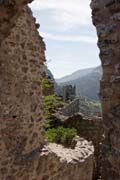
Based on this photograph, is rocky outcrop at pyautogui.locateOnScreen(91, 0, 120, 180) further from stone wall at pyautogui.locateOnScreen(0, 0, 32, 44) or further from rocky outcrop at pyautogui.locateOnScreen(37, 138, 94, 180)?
rocky outcrop at pyautogui.locateOnScreen(37, 138, 94, 180)

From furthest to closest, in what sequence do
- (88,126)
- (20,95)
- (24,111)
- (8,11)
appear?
1. (88,126)
2. (24,111)
3. (20,95)
4. (8,11)

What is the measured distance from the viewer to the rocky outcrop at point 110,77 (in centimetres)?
498

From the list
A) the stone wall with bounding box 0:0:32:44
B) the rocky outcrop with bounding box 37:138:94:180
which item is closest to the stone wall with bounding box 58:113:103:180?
the rocky outcrop with bounding box 37:138:94:180

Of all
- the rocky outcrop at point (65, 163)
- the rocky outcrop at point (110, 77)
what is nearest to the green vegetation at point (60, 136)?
the rocky outcrop at point (65, 163)

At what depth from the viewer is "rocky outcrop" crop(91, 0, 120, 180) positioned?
498 centimetres

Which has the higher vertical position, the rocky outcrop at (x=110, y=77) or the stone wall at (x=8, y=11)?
the stone wall at (x=8, y=11)

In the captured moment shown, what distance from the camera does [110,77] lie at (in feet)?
16.6

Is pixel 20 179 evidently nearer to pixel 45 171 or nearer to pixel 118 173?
pixel 45 171

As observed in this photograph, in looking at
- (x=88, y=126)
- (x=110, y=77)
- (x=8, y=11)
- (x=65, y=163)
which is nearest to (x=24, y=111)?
(x=65, y=163)

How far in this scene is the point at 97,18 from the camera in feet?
16.9

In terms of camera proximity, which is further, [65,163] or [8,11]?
[65,163]

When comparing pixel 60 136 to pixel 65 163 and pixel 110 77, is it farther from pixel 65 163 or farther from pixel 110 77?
pixel 110 77

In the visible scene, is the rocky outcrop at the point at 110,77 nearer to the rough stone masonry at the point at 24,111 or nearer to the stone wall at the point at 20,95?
the rough stone masonry at the point at 24,111

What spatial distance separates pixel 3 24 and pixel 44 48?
3.09 metres
